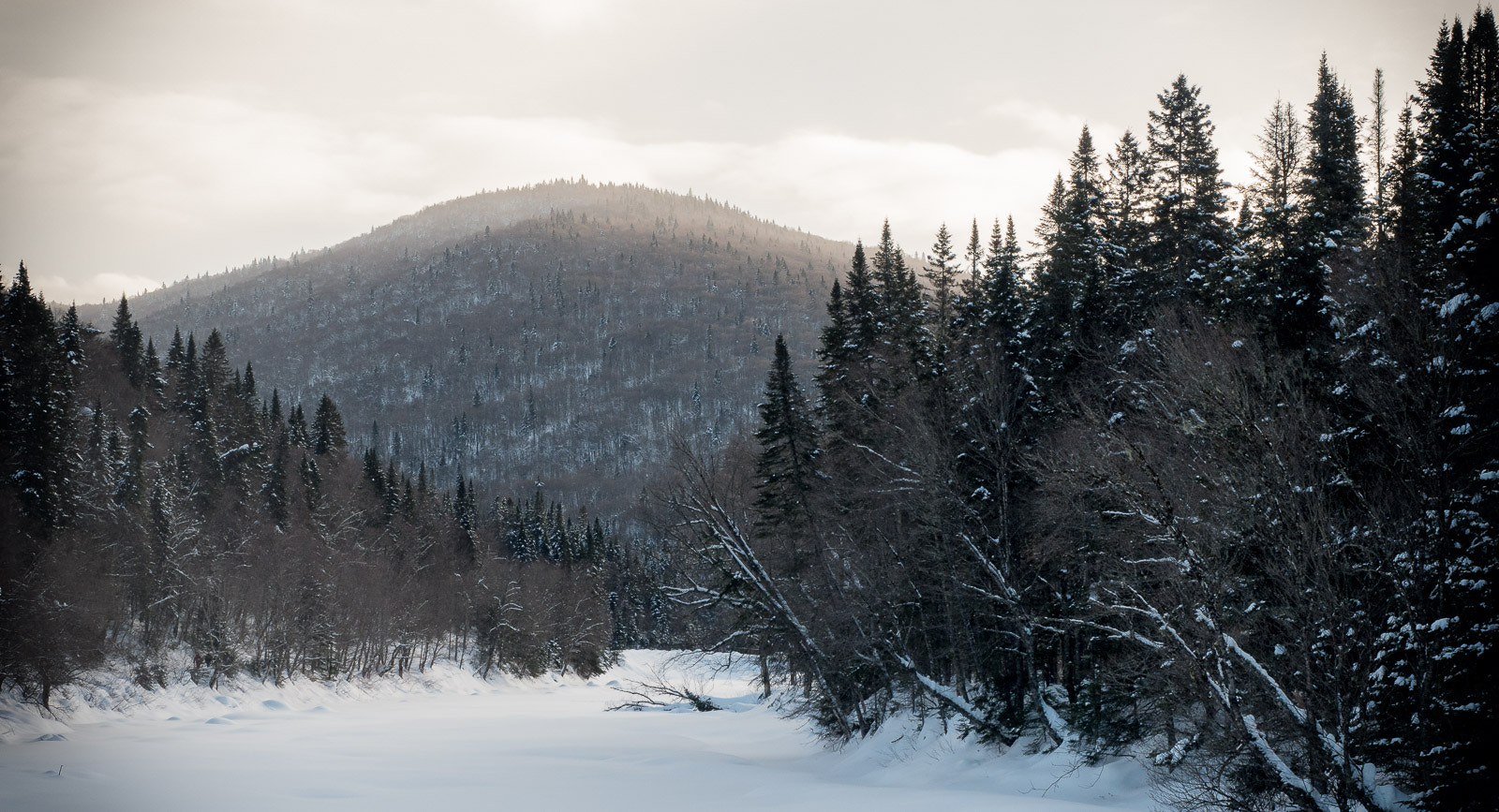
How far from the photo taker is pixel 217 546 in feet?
211

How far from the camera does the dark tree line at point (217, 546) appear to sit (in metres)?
36.9

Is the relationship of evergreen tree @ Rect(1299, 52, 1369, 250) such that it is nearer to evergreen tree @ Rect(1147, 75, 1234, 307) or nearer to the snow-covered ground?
evergreen tree @ Rect(1147, 75, 1234, 307)

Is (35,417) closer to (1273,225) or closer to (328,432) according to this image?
(1273,225)

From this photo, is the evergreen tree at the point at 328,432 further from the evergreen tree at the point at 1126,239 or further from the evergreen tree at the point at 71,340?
the evergreen tree at the point at 1126,239

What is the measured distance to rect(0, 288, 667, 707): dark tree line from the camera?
36938 mm

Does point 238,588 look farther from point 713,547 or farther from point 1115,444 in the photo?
point 1115,444

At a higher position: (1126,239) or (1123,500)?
(1126,239)

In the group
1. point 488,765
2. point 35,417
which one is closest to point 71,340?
point 35,417

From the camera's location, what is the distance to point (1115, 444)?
72.9 feet

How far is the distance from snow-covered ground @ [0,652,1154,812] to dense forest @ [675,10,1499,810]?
6.52ft

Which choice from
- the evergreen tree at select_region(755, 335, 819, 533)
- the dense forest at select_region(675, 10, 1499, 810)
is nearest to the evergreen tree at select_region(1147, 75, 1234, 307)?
the dense forest at select_region(675, 10, 1499, 810)

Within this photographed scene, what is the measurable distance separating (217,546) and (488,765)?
148ft

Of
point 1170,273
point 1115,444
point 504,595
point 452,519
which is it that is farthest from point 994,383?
point 452,519

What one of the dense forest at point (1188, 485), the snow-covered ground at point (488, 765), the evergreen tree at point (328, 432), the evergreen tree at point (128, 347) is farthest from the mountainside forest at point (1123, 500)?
the evergreen tree at point (328, 432)
